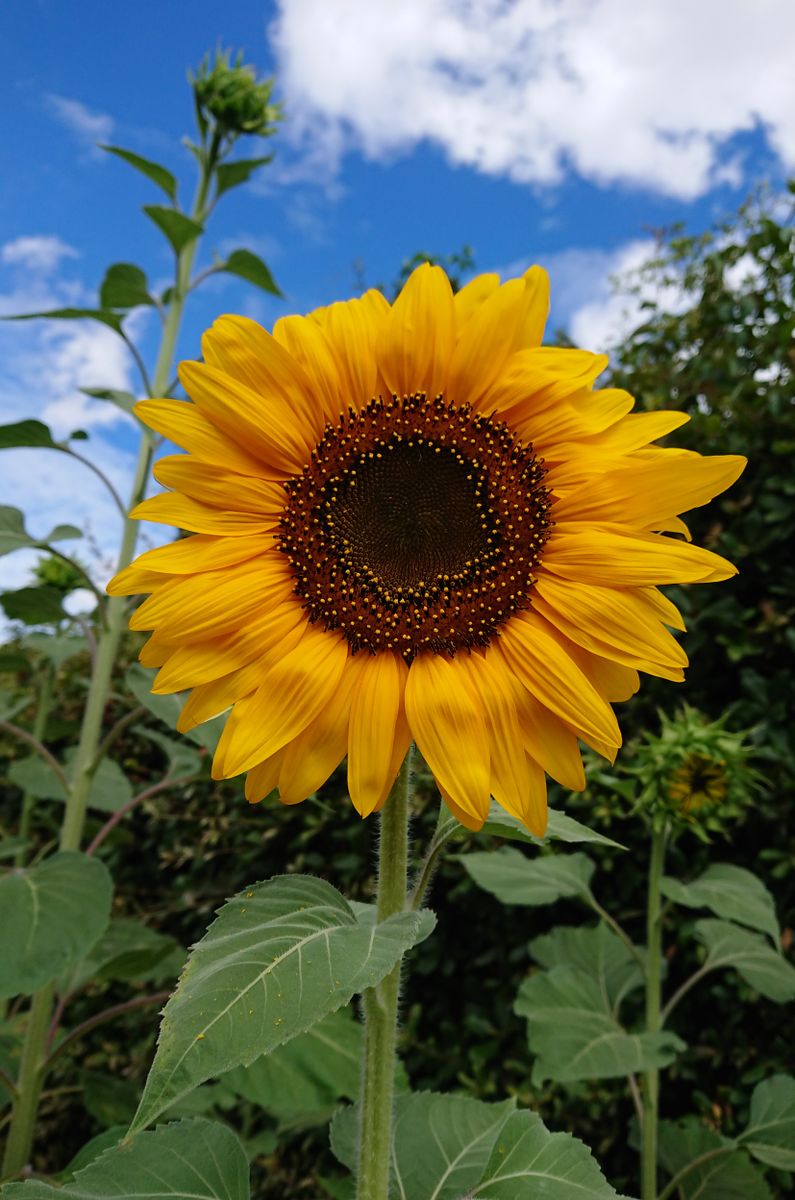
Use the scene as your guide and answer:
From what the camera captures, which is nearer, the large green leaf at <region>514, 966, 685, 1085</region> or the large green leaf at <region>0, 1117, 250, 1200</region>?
the large green leaf at <region>0, 1117, 250, 1200</region>

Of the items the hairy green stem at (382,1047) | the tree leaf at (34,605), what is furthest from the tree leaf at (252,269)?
the hairy green stem at (382,1047)

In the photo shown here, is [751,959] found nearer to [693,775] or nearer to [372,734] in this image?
[693,775]

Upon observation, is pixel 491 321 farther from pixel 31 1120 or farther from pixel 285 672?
pixel 31 1120

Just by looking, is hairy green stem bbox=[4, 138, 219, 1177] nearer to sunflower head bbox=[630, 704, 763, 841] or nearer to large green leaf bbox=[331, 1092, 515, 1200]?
large green leaf bbox=[331, 1092, 515, 1200]

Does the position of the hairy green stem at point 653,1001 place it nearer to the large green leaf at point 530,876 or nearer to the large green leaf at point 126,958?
the large green leaf at point 530,876

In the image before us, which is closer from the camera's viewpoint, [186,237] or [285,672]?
[285,672]

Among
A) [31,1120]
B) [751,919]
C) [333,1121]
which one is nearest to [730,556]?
[751,919]

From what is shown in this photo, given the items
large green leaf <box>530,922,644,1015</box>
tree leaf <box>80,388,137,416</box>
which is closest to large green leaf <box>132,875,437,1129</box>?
large green leaf <box>530,922,644,1015</box>

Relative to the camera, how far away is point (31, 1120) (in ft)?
6.14

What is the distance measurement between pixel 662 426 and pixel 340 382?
402mm

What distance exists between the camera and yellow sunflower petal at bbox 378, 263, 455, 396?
1085 mm

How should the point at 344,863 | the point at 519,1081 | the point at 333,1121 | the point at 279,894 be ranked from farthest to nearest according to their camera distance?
the point at 344,863 → the point at 519,1081 → the point at 333,1121 → the point at 279,894

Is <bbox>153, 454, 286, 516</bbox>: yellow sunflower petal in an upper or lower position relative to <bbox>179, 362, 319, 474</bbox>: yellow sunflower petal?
lower

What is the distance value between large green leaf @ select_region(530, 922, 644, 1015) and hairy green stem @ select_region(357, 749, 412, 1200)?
1072 mm
